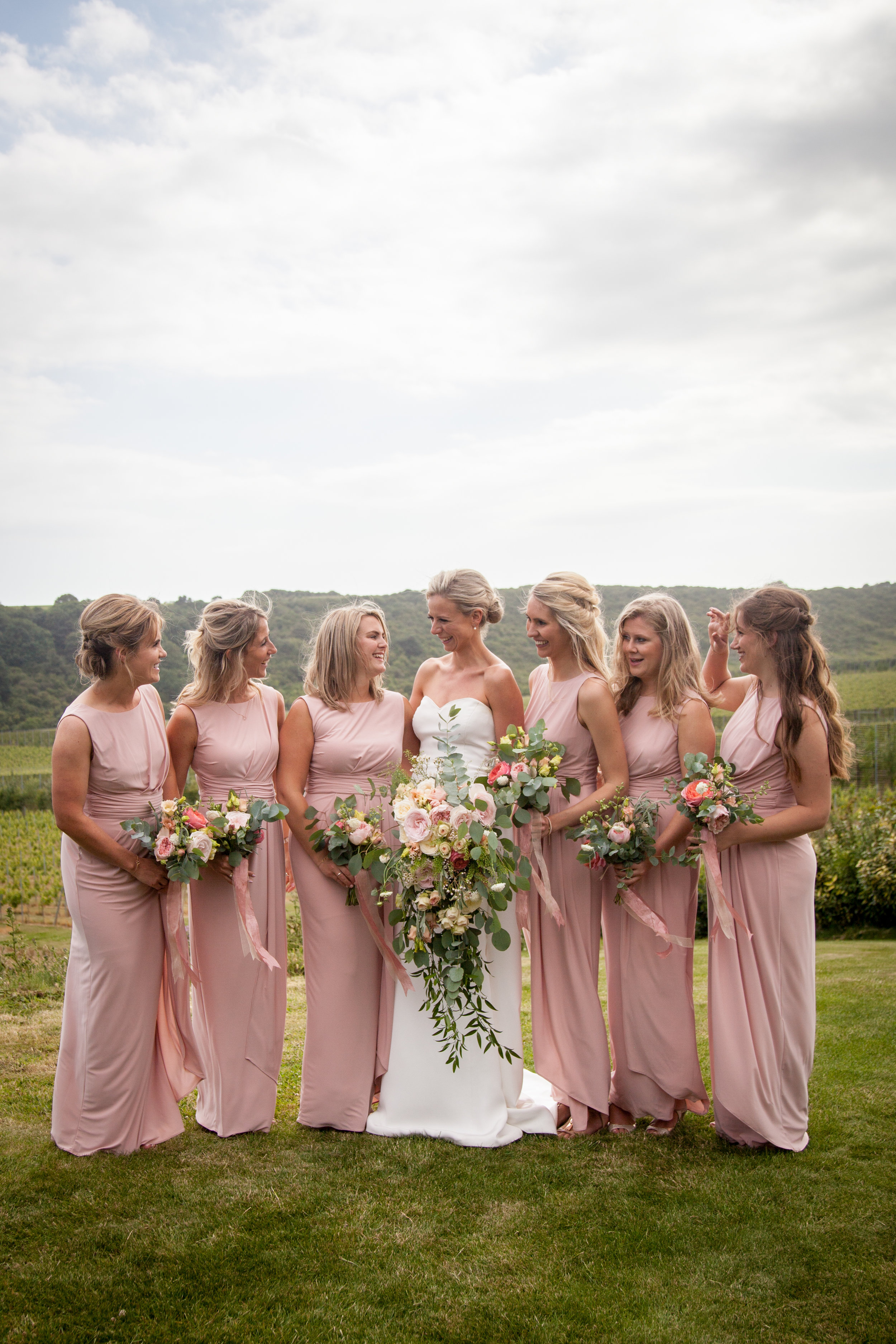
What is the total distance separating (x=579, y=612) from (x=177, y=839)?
250 centimetres

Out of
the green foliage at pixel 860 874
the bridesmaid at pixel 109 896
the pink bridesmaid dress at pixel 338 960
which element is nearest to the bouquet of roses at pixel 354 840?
the pink bridesmaid dress at pixel 338 960

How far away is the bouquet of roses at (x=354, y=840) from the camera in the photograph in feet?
15.2

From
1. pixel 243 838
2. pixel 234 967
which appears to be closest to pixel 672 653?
pixel 243 838

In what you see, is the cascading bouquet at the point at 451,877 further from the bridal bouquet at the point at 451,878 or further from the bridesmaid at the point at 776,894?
the bridesmaid at the point at 776,894

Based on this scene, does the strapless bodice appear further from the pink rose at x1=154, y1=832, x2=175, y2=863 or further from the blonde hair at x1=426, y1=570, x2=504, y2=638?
the pink rose at x1=154, y1=832, x2=175, y2=863

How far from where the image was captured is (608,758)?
16.4ft

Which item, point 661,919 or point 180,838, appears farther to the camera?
point 661,919

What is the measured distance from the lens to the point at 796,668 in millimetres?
4664

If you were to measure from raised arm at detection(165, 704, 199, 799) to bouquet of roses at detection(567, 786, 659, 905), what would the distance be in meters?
2.18

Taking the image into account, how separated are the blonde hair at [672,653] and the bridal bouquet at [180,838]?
98.8 inches

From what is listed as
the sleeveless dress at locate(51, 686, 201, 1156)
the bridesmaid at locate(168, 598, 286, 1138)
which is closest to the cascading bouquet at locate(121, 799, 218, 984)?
the sleeveless dress at locate(51, 686, 201, 1156)

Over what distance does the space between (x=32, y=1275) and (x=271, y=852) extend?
219 cm

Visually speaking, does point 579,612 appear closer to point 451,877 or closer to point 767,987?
point 451,877

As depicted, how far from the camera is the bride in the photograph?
16.3ft
